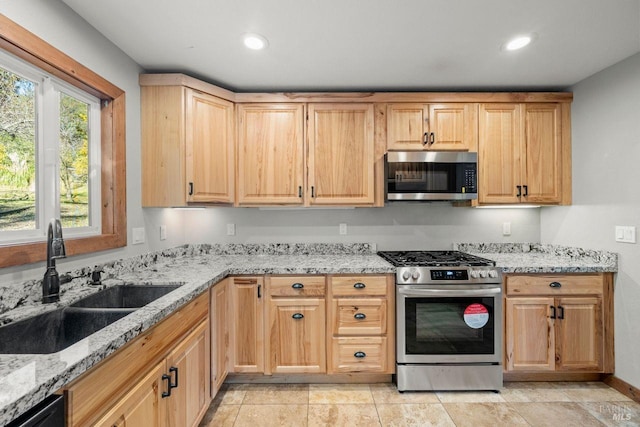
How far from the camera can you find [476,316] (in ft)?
7.44

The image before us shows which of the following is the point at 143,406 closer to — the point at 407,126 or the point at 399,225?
the point at 399,225

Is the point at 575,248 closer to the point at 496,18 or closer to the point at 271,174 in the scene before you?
the point at 496,18

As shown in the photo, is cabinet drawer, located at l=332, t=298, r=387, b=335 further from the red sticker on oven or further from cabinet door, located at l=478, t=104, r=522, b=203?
cabinet door, located at l=478, t=104, r=522, b=203

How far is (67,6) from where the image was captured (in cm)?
165

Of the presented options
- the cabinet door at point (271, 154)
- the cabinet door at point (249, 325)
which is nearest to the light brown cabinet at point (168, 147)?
the cabinet door at point (271, 154)

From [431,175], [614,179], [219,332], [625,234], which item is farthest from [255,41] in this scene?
[625,234]

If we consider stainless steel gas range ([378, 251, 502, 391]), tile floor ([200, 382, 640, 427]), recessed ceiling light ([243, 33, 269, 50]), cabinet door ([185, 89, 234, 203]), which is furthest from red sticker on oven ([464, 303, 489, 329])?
recessed ceiling light ([243, 33, 269, 50])

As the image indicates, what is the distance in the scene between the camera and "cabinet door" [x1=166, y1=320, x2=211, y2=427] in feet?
4.80

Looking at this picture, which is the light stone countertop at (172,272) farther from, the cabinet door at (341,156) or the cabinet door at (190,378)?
the cabinet door at (341,156)

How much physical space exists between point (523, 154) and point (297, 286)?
88.2 inches

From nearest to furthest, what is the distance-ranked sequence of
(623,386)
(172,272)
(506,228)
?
1. (172,272)
2. (623,386)
3. (506,228)

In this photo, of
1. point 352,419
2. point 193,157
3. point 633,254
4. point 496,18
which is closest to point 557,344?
point 633,254

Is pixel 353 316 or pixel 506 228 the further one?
pixel 506 228

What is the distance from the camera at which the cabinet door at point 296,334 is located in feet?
7.57
